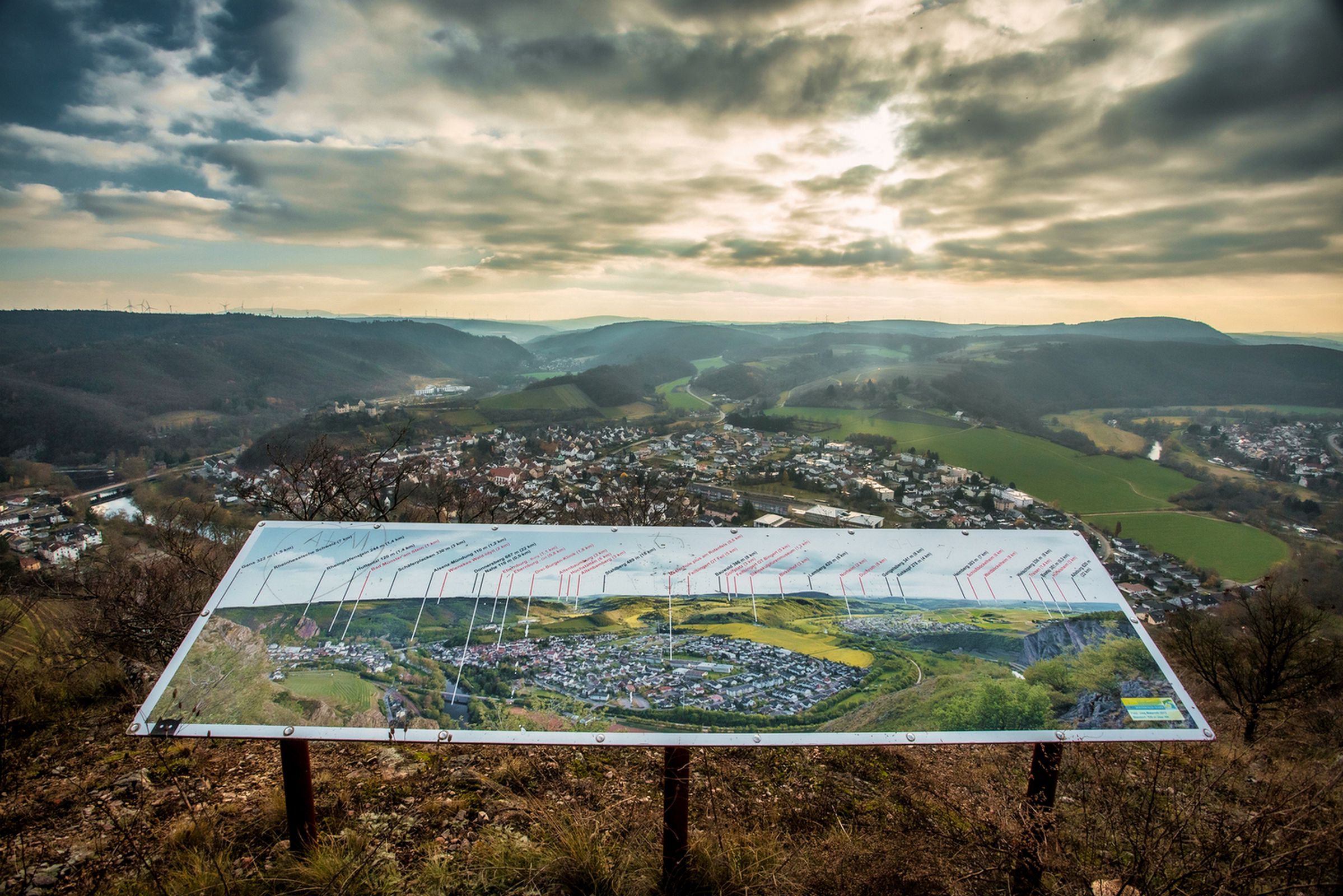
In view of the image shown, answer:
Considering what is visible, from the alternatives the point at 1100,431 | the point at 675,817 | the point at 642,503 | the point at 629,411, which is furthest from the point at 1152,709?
the point at 1100,431

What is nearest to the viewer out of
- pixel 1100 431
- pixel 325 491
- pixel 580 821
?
pixel 580 821

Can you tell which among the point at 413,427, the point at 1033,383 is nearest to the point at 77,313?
the point at 413,427

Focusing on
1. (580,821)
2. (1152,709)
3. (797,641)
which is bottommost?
(580,821)

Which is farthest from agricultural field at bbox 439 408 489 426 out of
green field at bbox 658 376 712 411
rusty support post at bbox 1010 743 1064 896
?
rusty support post at bbox 1010 743 1064 896

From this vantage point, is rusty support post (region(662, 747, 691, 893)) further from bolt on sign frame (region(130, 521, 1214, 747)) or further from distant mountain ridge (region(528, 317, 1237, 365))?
distant mountain ridge (region(528, 317, 1237, 365))

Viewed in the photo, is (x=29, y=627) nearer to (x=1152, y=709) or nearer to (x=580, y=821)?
(x=580, y=821)

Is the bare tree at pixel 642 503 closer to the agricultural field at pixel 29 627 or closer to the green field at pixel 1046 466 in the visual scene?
the agricultural field at pixel 29 627

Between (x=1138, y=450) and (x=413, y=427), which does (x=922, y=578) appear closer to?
(x=413, y=427)
